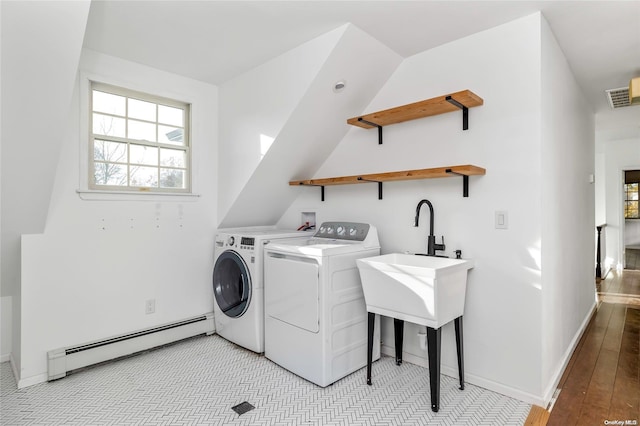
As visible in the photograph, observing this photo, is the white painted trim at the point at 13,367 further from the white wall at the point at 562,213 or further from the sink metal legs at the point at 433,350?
the white wall at the point at 562,213

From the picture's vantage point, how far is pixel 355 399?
219 centimetres

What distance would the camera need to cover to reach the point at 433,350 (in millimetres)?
2051

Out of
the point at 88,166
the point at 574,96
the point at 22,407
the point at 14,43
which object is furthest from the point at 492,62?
the point at 22,407

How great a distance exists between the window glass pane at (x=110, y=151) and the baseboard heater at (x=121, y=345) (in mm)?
1369

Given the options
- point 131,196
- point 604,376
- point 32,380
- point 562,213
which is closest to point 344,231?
point 562,213

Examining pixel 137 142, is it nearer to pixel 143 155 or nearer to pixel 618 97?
pixel 143 155

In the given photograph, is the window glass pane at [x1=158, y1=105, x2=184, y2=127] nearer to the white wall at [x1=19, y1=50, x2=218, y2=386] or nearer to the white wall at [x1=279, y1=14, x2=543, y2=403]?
the white wall at [x1=19, y1=50, x2=218, y2=386]

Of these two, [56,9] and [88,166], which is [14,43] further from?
[88,166]

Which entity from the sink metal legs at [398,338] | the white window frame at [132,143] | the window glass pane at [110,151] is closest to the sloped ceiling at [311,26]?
the white window frame at [132,143]

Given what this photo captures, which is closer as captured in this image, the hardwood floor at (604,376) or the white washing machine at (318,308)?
the hardwood floor at (604,376)

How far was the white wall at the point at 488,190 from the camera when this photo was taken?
2141 mm

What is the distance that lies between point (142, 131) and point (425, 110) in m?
2.26

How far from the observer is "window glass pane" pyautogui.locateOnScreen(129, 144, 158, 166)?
296 cm

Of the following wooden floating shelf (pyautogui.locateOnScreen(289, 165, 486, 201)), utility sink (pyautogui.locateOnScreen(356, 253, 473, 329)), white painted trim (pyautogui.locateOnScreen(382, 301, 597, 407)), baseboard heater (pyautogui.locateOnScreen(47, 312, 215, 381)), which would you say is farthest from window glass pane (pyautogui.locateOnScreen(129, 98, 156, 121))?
white painted trim (pyautogui.locateOnScreen(382, 301, 597, 407))
